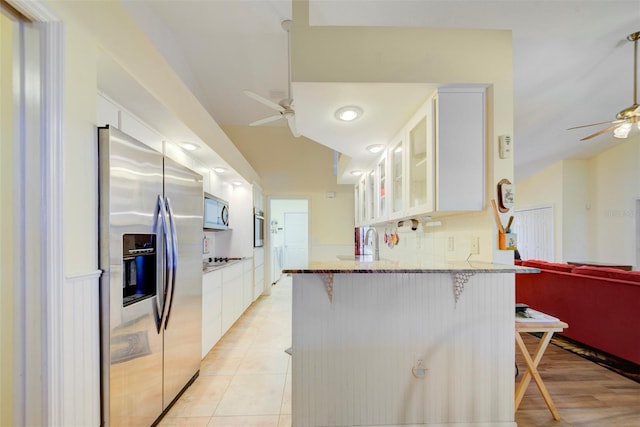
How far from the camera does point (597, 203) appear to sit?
5758 mm

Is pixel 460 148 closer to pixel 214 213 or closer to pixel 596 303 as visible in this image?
pixel 596 303

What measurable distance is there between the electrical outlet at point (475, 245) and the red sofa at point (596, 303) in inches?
72.0

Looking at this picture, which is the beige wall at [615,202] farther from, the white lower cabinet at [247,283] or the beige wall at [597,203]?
the white lower cabinet at [247,283]

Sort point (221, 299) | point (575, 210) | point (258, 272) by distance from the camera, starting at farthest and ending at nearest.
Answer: point (575, 210) < point (258, 272) < point (221, 299)

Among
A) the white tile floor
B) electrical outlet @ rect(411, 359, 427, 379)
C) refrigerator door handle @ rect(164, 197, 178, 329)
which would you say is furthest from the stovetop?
electrical outlet @ rect(411, 359, 427, 379)

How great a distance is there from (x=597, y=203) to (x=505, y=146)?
6026mm

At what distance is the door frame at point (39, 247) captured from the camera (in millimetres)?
1098

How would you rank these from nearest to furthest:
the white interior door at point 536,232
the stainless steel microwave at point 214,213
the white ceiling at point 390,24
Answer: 1. the white ceiling at point 390,24
2. the stainless steel microwave at point 214,213
3. the white interior door at point 536,232

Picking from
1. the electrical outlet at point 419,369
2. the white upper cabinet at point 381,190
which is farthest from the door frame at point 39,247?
the white upper cabinet at point 381,190

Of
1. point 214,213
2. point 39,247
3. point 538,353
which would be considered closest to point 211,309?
point 214,213

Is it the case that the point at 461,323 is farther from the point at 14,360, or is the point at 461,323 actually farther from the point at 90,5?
the point at 90,5

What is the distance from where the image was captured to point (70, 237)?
3.89 ft

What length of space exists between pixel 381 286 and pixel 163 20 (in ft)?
10.5

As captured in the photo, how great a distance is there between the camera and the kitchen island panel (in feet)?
5.54
